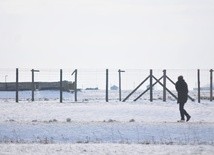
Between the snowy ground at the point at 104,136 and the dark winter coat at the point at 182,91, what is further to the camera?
the dark winter coat at the point at 182,91

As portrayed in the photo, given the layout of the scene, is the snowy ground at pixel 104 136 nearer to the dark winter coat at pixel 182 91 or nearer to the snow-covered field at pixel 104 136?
the snow-covered field at pixel 104 136

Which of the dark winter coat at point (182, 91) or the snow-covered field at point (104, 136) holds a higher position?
the dark winter coat at point (182, 91)

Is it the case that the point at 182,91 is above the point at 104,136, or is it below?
above

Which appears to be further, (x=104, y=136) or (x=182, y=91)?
(x=182, y=91)

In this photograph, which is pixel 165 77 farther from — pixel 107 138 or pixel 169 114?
pixel 107 138

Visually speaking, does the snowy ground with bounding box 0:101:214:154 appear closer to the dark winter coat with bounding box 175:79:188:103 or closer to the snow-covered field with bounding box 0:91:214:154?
the snow-covered field with bounding box 0:91:214:154

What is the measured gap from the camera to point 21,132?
55.8 ft

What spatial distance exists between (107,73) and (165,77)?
3.47 metres

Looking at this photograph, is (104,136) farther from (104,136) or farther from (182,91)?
(182,91)

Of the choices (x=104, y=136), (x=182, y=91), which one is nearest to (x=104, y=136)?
(x=104, y=136)

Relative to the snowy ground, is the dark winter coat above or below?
above

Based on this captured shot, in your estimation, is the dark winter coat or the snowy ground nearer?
the snowy ground

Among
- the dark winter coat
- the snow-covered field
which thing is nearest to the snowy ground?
the snow-covered field

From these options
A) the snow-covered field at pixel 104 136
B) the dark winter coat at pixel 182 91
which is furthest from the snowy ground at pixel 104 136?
the dark winter coat at pixel 182 91
